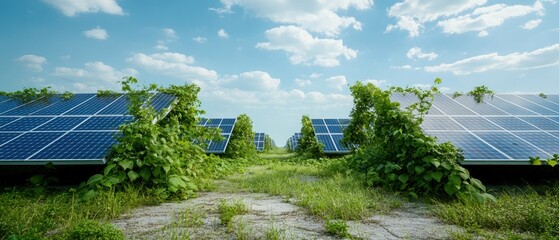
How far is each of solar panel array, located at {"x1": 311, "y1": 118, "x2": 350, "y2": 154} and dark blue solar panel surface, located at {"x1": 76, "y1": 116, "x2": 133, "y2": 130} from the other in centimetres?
985

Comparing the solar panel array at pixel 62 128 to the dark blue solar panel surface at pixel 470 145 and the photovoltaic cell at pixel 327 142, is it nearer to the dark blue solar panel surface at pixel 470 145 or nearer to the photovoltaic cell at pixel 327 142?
the dark blue solar panel surface at pixel 470 145

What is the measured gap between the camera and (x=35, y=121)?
920cm

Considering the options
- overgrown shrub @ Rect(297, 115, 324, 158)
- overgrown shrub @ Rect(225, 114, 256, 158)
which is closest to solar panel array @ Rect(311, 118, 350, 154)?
overgrown shrub @ Rect(297, 115, 324, 158)

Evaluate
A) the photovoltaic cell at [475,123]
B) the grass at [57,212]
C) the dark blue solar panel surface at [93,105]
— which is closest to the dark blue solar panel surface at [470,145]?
the photovoltaic cell at [475,123]

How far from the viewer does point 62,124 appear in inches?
349

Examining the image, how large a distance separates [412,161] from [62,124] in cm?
888

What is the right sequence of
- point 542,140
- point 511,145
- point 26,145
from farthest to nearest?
point 542,140 < point 511,145 < point 26,145

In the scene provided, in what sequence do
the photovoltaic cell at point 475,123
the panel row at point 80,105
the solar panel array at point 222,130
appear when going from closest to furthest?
the photovoltaic cell at point 475,123, the panel row at point 80,105, the solar panel array at point 222,130

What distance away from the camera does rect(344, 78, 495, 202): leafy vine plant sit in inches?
253

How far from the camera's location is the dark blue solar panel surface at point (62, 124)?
855 cm

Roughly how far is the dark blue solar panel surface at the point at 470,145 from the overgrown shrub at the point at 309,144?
29.9 feet

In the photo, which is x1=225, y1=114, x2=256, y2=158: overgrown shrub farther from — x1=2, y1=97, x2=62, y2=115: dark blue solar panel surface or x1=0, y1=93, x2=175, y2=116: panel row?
x1=2, y1=97, x2=62, y2=115: dark blue solar panel surface

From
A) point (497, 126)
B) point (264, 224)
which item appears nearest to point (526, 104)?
point (497, 126)

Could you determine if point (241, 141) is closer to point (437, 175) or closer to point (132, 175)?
point (132, 175)
